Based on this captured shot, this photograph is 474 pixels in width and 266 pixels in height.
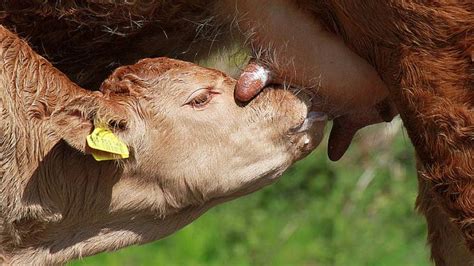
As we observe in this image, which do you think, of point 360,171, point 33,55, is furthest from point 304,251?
point 33,55

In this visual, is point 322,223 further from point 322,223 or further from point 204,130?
point 204,130

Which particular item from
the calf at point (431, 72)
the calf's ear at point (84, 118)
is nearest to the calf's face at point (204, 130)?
the calf's ear at point (84, 118)

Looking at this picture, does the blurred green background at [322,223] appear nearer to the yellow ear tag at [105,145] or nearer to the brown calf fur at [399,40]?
the brown calf fur at [399,40]

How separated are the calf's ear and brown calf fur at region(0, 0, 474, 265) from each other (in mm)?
452

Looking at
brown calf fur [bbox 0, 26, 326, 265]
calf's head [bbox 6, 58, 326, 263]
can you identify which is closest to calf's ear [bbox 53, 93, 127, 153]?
brown calf fur [bbox 0, 26, 326, 265]

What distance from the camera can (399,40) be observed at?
4949 millimetres

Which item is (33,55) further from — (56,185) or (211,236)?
(211,236)

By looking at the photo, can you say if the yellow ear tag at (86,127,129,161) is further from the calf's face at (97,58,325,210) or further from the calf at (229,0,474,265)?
the calf at (229,0,474,265)

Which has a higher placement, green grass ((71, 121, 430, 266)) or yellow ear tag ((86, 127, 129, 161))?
yellow ear tag ((86, 127, 129, 161))

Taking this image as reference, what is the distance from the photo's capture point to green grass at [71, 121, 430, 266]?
28.1 feet

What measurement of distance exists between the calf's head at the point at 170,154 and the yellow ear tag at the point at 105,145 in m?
0.24

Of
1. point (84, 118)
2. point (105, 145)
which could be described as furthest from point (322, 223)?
point (105, 145)

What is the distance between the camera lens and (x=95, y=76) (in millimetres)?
5859

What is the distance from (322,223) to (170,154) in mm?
3642
